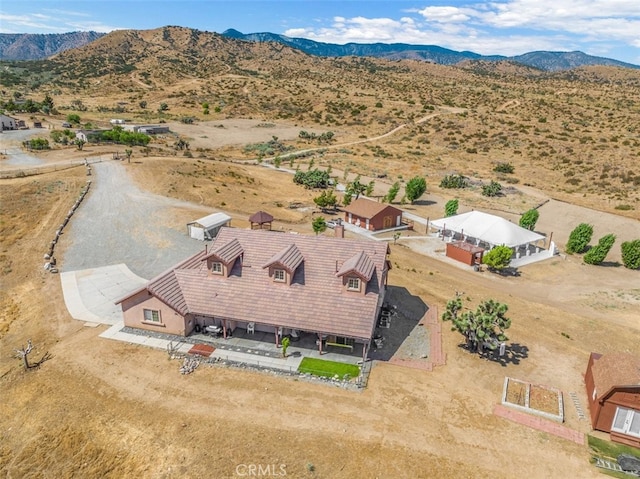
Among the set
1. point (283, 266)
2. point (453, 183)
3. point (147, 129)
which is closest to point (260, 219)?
point (283, 266)

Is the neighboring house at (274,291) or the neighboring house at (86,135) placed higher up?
the neighboring house at (86,135)

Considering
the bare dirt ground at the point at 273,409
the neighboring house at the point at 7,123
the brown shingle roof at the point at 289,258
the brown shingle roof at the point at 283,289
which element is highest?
the neighboring house at the point at 7,123

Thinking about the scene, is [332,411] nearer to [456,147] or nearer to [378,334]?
[378,334]

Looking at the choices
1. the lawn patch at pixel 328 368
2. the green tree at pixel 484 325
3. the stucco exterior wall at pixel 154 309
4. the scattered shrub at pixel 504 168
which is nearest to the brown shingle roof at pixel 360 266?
the lawn patch at pixel 328 368

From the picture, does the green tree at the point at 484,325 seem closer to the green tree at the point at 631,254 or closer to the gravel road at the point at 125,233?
the green tree at the point at 631,254

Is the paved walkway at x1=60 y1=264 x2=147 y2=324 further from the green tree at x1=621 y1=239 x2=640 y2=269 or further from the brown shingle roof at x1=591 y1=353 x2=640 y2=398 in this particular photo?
the green tree at x1=621 y1=239 x2=640 y2=269
